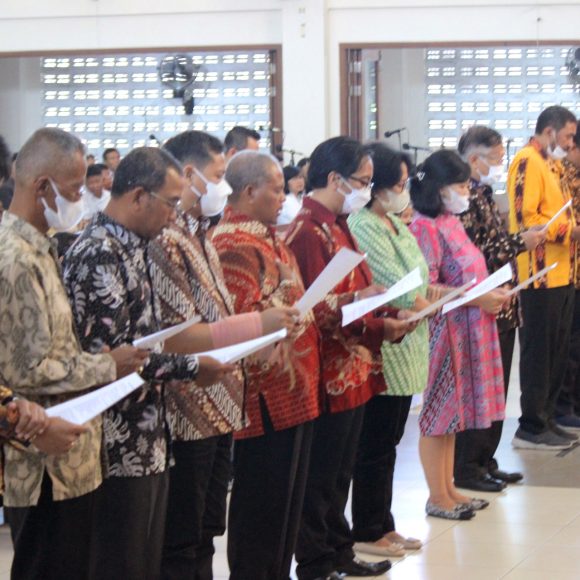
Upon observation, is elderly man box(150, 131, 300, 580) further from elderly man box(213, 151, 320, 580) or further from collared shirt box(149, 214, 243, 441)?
elderly man box(213, 151, 320, 580)

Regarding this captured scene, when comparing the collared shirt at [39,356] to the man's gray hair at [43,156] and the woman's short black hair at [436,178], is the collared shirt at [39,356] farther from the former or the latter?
the woman's short black hair at [436,178]

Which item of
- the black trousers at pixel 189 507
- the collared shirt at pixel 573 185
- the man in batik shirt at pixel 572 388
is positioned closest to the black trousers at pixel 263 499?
the black trousers at pixel 189 507

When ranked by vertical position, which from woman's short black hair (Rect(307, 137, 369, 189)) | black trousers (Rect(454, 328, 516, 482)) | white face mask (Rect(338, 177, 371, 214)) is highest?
woman's short black hair (Rect(307, 137, 369, 189))

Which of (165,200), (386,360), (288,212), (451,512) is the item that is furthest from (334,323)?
(288,212)

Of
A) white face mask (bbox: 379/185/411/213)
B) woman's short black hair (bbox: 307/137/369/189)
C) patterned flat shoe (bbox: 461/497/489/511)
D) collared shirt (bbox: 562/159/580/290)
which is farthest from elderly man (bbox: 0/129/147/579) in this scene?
collared shirt (bbox: 562/159/580/290)

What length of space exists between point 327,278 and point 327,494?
3.33 feet

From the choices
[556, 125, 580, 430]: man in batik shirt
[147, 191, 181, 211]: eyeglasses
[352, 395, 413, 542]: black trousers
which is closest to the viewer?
[147, 191, 181, 211]: eyeglasses

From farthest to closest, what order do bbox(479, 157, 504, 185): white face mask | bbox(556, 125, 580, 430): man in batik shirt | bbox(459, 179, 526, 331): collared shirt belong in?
bbox(556, 125, 580, 430): man in batik shirt < bbox(479, 157, 504, 185): white face mask < bbox(459, 179, 526, 331): collared shirt

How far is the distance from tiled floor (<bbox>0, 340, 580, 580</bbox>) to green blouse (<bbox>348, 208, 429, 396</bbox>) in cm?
67

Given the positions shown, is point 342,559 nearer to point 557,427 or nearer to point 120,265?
point 120,265

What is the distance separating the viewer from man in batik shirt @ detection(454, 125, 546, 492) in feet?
18.6

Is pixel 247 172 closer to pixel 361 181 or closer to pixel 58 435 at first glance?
pixel 361 181

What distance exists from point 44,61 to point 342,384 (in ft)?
37.4

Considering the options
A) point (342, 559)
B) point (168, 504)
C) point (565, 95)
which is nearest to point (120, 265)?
point (168, 504)
